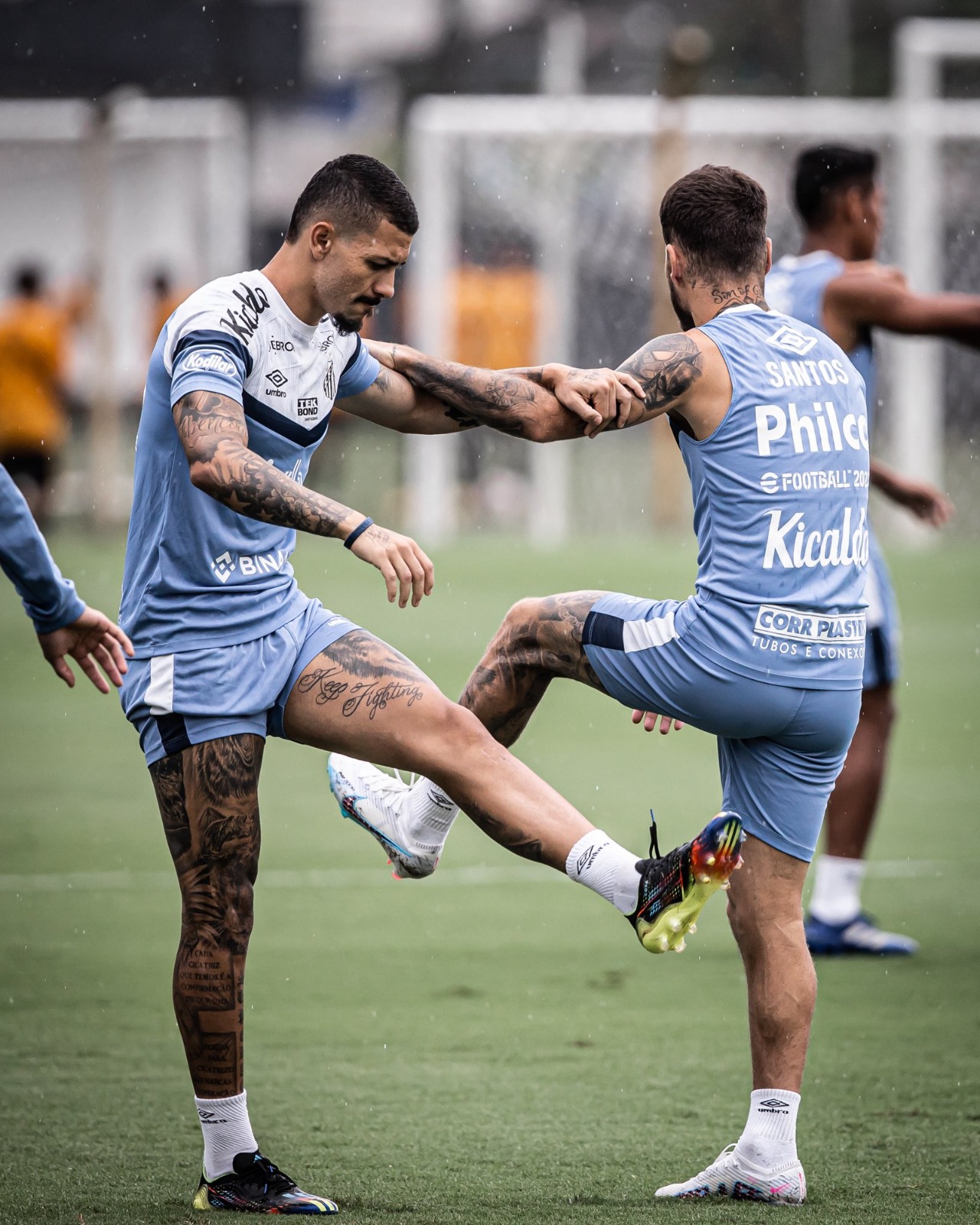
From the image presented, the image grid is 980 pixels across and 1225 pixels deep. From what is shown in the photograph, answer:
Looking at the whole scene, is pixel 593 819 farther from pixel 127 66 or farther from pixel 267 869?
pixel 127 66

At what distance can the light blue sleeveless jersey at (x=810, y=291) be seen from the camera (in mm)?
6836

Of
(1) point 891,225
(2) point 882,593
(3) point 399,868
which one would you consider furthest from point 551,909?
(1) point 891,225

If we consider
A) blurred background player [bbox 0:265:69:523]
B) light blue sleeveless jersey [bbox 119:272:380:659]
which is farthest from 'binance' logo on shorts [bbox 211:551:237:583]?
blurred background player [bbox 0:265:69:523]

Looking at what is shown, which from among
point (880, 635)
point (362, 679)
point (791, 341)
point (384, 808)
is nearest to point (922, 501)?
point (880, 635)

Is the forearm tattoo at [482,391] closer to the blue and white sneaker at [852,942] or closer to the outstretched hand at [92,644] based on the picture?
the outstretched hand at [92,644]

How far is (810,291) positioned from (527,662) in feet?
9.02

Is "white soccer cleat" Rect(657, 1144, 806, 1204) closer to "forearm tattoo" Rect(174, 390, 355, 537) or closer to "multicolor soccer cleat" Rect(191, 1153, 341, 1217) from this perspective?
"multicolor soccer cleat" Rect(191, 1153, 341, 1217)

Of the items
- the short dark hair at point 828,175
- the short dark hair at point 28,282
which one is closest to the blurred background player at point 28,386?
the short dark hair at point 28,282

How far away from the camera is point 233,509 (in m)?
4.15

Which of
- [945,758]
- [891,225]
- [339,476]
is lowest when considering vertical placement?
[339,476]

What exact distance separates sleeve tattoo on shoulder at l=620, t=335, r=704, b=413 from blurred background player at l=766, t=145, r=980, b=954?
2.59m

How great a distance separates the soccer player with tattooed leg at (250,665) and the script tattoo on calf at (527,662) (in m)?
0.25

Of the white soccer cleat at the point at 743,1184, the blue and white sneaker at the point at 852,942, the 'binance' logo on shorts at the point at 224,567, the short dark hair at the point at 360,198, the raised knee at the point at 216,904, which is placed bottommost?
the blue and white sneaker at the point at 852,942

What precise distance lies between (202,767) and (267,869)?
4.07 m
